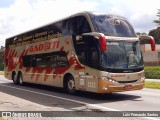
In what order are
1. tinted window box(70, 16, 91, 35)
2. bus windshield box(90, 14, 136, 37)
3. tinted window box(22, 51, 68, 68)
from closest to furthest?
bus windshield box(90, 14, 136, 37), tinted window box(70, 16, 91, 35), tinted window box(22, 51, 68, 68)

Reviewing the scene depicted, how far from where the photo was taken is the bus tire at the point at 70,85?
51.8 ft

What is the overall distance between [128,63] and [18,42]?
489 inches

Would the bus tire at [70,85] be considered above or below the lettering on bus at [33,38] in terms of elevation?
below

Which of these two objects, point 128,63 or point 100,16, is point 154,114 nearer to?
point 128,63

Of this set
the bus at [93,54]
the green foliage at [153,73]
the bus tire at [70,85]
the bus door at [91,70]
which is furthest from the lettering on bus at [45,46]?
the green foliage at [153,73]

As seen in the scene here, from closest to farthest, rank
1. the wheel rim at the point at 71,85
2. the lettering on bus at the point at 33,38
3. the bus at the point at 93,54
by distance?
the bus at the point at 93,54
the wheel rim at the point at 71,85
the lettering on bus at the point at 33,38

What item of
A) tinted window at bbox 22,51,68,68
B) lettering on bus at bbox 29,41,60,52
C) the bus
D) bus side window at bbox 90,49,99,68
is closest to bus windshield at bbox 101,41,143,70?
the bus

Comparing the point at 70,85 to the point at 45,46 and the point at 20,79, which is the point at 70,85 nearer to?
the point at 45,46

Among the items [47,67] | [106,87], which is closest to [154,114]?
[106,87]

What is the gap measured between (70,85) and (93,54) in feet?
9.77

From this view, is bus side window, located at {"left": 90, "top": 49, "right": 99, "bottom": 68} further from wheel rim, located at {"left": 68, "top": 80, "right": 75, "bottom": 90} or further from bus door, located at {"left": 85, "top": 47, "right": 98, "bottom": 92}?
wheel rim, located at {"left": 68, "top": 80, "right": 75, "bottom": 90}

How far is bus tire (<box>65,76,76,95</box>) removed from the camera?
51.8ft

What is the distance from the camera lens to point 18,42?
24125 mm

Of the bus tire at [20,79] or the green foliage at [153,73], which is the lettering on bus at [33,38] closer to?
the bus tire at [20,79]
